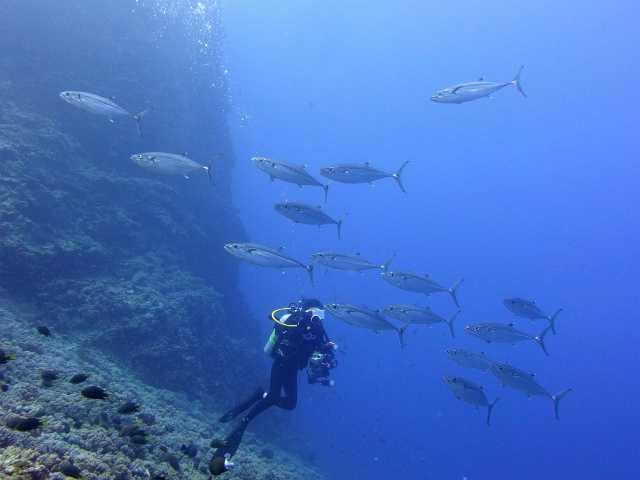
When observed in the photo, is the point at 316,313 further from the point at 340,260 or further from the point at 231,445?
Result: the point at 231,445

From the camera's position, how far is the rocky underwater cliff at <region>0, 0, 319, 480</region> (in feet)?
18.4

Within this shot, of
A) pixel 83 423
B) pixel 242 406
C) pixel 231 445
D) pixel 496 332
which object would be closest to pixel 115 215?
pixel 242 406

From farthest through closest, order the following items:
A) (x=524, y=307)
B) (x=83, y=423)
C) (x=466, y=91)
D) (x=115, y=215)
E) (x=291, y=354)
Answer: (x=115, y=215) → (x=524, y=307) → (x=291, y=354) → (x=466, y=91) → (x=83, y=423)

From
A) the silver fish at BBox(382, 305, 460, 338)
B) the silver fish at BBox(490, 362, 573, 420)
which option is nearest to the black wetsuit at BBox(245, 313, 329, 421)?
the silver fish at BBox(382, 305, 460, 338)

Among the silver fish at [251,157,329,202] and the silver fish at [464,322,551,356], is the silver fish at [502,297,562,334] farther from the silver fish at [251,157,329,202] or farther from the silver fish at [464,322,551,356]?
the silver fish at [251,157,329,202]

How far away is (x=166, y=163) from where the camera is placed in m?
7.50

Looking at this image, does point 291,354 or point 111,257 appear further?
point 111,257

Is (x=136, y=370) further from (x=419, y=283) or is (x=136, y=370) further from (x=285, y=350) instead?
(x=419, y=283)

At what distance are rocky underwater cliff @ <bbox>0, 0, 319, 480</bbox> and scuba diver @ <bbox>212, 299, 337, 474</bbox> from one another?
126 cm

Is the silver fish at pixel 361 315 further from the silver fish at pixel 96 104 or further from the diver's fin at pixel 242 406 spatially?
the silver fish at pixel 96 104

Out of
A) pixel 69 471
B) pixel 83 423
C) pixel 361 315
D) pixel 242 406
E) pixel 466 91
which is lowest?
pixel 242 406

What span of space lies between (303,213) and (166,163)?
255 centimetres

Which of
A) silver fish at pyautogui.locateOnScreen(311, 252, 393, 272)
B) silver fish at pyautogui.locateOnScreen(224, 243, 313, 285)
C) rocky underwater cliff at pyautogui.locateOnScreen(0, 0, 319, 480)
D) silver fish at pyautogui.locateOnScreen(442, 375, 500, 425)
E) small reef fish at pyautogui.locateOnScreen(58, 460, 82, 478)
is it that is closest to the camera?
small reef fish at pyautogui.locateOnScreen(58, 460, 82, 478)

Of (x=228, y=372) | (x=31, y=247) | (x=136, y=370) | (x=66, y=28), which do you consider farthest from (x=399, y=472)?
(x=66, y=28)
